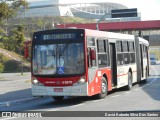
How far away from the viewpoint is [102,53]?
17.5 meters

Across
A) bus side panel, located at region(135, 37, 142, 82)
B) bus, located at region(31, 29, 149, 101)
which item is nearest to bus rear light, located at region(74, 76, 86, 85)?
bus, located at region(31, 29, 149, 101)

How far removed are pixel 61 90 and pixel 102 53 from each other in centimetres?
282

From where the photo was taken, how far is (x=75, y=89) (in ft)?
50.9

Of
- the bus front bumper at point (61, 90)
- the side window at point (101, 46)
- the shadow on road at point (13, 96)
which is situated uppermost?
the side window at point (101, 46)

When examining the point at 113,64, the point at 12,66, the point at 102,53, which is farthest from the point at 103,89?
the point at 12,66

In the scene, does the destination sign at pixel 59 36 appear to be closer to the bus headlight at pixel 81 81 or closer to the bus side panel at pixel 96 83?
the bus headlight at pixel 81 81

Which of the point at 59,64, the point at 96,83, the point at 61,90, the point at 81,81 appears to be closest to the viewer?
the point at 81,81

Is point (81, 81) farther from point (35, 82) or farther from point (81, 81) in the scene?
point (35, 82)

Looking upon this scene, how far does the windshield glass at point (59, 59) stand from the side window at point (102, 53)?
→ 1.61 meters

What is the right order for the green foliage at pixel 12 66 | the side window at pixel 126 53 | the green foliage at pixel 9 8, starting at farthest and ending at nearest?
the green foliage at pixel 12 66 < the green foliage at pixel 9 8 < the side window at pixel 126 53

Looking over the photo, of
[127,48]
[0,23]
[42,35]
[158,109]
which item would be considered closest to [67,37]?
[42,35]

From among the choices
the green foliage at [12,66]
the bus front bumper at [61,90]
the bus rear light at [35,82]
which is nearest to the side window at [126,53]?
the bus front bumper at [61,90]

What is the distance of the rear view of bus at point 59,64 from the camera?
1553cm

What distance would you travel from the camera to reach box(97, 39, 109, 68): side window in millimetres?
17156
